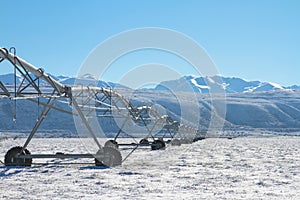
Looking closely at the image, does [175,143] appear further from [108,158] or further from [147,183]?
[147,183]

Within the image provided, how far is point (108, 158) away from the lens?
72.9 feet

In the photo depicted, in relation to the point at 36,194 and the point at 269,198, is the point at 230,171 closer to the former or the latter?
the point at 269,198

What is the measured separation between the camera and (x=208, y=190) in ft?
46.0

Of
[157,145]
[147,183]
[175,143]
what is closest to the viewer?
[147,183]

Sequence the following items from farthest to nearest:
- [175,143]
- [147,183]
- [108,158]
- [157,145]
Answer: [175,143] → [157,145] → [108,158] → [147,183]

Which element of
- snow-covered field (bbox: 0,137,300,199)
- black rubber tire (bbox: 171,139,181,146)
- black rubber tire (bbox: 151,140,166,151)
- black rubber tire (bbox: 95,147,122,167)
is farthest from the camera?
black rubber tire (bbox: 171,139,181,146)

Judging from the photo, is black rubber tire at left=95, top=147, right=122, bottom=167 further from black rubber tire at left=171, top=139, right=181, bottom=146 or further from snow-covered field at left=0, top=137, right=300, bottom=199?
black rubber tire at left=171, top=139, right=181, bottom=146

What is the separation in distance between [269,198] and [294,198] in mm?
710

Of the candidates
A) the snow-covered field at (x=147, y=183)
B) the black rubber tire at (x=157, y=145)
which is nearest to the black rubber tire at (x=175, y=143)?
the black rubber tire at (x=157, y=145)

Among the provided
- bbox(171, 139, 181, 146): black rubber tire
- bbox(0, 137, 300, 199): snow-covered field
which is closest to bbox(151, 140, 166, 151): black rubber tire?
bbox(171, 139, 181, 146): black rubber tire

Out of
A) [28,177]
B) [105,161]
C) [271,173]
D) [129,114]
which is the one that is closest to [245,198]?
[271,173]

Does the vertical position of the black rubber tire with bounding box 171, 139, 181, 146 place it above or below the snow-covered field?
below

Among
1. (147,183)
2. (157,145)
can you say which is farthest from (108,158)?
(157,145)

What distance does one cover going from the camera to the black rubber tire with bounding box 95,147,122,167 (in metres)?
22.1
